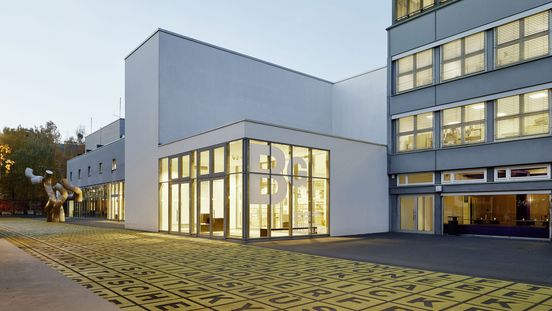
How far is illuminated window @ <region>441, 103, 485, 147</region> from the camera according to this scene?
69.1ft

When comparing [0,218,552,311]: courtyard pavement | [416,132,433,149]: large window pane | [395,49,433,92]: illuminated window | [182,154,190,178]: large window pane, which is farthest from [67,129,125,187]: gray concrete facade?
[0,218,552,311]: courtyard pavement

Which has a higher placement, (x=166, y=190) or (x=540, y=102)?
(x=540, y=102)

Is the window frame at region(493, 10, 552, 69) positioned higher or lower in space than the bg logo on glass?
higher

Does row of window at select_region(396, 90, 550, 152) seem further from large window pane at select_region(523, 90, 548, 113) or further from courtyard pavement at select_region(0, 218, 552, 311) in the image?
courtyard pavement at select_region(0, 218, 552, 311)

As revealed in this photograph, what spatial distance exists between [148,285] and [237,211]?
32.9 ft

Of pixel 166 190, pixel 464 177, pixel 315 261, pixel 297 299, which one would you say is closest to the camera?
pixel 297 299

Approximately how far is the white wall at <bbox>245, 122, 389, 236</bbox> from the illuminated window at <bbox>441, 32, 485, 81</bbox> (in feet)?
17.9

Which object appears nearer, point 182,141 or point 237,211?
point 237,211

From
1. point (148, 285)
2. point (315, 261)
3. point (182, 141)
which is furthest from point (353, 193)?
point (148, 285)

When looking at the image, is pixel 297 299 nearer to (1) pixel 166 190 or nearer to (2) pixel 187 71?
(1) pixel 166 190

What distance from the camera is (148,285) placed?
321 inches

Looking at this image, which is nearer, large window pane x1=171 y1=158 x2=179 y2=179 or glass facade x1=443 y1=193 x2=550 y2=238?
glass facade x1=443 y1=193 x2=550 y2=238

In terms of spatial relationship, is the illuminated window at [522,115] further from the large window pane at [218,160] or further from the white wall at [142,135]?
the white wall at [142,135]

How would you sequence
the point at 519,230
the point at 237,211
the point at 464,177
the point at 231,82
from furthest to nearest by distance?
the point at 231,82 → the point at 464,177 → the point at 519,230 → the point at 237,211
